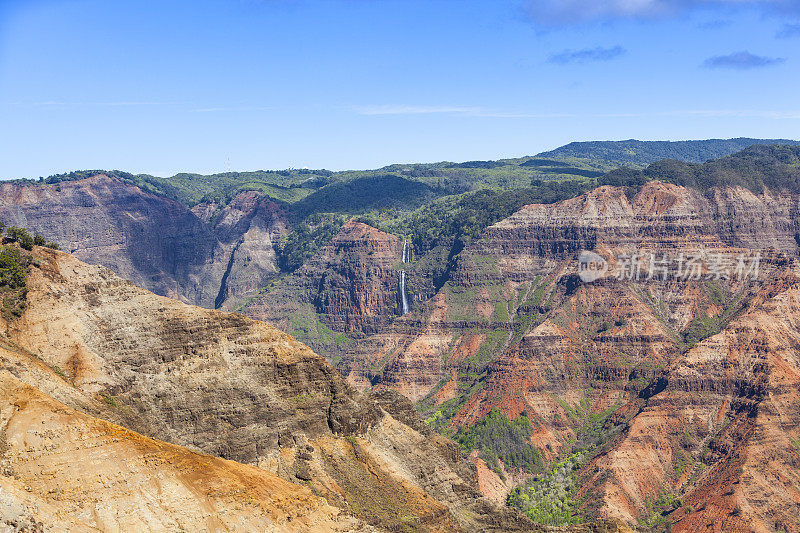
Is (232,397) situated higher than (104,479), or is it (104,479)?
(104,479)

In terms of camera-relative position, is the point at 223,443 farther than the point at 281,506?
Yes

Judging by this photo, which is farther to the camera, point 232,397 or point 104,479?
point 232,397

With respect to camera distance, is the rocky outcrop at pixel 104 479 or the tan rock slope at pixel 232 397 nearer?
the rocky outcrop at pixel 104 479

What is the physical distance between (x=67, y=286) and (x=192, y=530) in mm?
47991

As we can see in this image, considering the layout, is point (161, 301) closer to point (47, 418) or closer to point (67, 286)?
point (67, 286)

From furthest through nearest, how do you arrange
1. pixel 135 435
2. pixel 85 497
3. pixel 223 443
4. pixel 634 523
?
pixel 634 523
pixel 223 443
pixel 135 435
pixel 85 497

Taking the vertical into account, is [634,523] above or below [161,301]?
below

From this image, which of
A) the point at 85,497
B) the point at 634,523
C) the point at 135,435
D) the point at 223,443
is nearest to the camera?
the point at 85,497

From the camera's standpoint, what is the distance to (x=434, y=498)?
380 feet

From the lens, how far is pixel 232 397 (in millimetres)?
107812

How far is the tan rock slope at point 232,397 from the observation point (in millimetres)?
102938

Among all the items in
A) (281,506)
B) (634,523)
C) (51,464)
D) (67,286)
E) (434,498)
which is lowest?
(634,523)

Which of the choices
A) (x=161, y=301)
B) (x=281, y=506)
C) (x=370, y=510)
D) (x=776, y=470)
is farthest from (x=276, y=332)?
(x=776, y=470)

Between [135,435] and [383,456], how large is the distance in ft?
135
